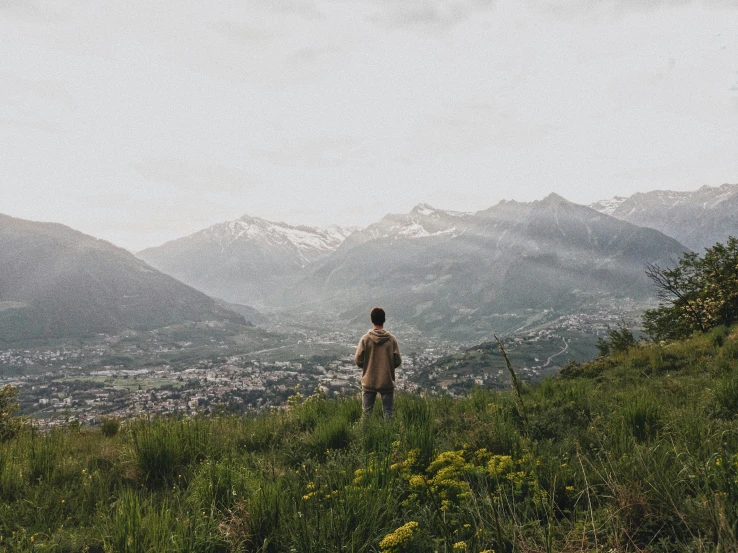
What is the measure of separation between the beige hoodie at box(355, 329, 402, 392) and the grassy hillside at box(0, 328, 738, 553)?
1.52 meters

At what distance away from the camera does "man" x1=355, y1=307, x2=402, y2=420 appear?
8.99 metres

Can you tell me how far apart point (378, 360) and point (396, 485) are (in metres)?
5.25

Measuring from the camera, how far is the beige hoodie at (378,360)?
901cm

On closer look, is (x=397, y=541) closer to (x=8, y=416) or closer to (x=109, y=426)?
(x=109, y=426)

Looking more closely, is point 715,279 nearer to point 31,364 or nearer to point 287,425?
point 287,425

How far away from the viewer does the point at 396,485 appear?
4.11m

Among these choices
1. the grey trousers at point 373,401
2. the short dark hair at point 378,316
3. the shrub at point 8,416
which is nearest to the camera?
the shrub at point 8,416

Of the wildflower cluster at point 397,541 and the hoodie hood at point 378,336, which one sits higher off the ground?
the hoodie hood at point 378,336

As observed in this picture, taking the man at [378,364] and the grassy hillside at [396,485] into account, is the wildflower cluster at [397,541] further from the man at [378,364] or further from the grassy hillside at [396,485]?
the man at [378,364]

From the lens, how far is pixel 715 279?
62.2 ft

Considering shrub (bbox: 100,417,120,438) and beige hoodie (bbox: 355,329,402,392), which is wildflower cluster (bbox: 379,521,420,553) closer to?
beige hoodie (bbox: 355,329,402,392)

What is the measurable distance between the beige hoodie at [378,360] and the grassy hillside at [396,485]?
1522 mm

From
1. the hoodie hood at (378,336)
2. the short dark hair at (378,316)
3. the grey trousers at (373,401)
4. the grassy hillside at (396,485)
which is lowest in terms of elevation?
the grey trousers at (373,401)

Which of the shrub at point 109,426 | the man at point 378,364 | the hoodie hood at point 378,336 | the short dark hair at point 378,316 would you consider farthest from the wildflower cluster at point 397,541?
the shrub at point 109,426
